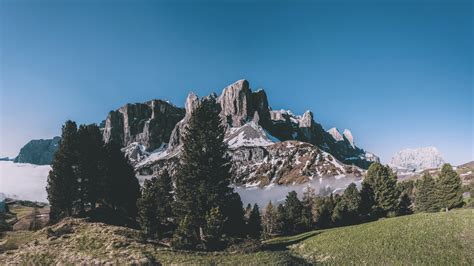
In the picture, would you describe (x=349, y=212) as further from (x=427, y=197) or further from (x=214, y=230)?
(x=214, y=230)

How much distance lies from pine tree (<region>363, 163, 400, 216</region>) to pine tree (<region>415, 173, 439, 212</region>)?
21.3 meters

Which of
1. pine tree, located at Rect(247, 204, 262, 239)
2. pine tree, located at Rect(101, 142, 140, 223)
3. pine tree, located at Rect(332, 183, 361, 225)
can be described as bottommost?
pine tree, located at Rect(247, 204, 262, 239)

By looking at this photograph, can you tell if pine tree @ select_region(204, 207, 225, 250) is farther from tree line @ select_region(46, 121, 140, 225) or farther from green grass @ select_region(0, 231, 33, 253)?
tree line @ select_region(46, 121, 140, 225)

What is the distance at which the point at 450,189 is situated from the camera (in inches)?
3209

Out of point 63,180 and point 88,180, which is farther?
point 88,180

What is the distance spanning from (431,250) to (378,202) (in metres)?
53.3

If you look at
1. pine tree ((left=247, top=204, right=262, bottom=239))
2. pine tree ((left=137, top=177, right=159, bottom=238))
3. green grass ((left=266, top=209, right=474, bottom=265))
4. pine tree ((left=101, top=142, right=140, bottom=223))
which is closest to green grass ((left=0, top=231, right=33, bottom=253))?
pine tree ((left=137, top=177, right=159, bottom=238))

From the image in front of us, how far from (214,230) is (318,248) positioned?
41.2 feet

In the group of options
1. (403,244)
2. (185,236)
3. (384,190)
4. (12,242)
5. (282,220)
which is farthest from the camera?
(282,220)

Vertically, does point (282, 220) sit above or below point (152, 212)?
below

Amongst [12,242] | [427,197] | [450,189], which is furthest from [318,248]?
[427,197]

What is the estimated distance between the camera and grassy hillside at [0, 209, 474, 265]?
25.7 meters

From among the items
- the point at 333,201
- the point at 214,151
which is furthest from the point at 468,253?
the point at 333,201

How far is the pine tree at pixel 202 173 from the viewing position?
133 feet
